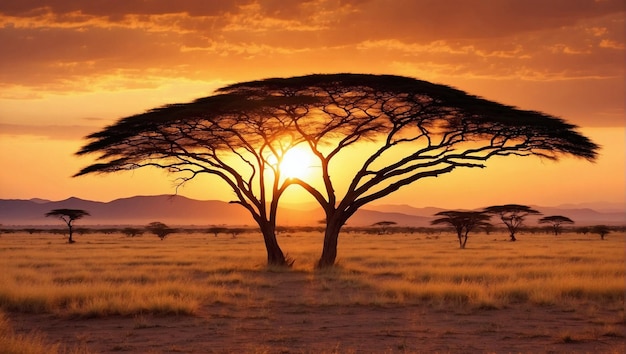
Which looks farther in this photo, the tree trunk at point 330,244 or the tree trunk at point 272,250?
the tree trunk at point 272,250

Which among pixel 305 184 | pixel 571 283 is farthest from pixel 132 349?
pixel 305 184

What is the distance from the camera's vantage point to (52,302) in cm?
1578

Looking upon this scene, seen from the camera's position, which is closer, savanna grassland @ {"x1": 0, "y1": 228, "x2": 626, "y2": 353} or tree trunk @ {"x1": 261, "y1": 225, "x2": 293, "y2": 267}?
savanna grassland @ {"x1": 0, "y1": 228, "x2": 626, "y2": 353}

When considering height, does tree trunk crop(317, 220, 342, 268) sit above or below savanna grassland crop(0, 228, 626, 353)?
above

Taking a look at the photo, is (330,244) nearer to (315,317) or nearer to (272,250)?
(272,250)

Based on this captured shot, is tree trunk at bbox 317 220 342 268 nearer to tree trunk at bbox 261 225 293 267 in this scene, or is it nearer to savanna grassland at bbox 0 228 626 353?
tree trunk at bbox 261 225 293 267

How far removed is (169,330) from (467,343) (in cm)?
538

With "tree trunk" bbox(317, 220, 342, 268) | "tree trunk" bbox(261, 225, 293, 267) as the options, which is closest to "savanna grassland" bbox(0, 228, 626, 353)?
"tree trunk" bbox(317, 220, 342, 268)

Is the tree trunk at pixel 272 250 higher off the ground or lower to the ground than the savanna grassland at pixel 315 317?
higher

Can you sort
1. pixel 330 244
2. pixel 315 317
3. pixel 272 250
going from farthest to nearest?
pixel 272 250, pixel 330 244, pixel 315 317

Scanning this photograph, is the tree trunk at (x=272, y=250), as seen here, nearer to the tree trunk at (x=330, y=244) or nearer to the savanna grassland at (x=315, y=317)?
the tree trunk at (x=330, y=244)

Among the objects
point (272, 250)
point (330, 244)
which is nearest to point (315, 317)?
point (330, 244)

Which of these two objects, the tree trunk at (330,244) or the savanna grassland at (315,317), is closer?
the savanna grassland at (315,317)

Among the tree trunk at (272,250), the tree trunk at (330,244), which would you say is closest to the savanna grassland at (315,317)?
the tree trunk at (330,244)
